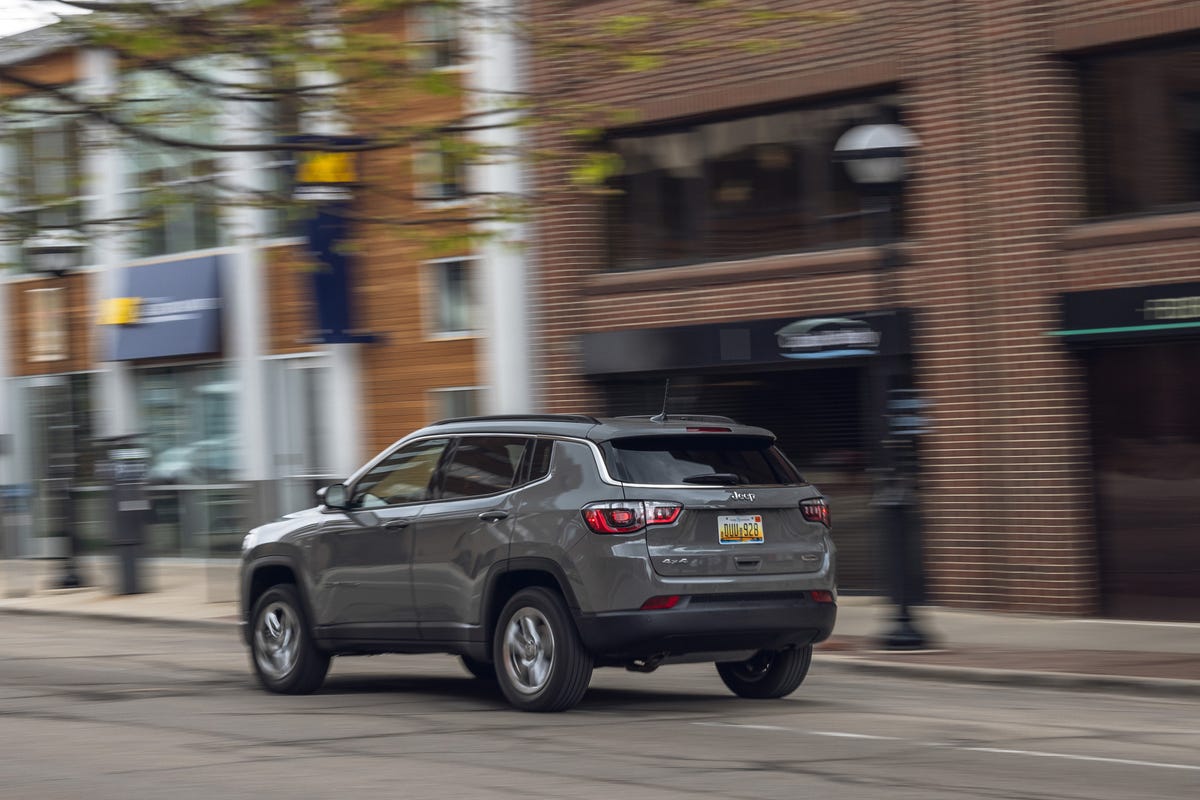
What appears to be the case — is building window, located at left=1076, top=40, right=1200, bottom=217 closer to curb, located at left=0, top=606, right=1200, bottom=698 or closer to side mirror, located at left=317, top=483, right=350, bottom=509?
curb, located at left=0, top=606, right=1200, bottom=698

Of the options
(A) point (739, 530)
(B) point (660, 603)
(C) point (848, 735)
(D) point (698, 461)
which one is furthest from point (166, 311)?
(C) point (848, 735)

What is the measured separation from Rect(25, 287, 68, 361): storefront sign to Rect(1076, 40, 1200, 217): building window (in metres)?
18.1

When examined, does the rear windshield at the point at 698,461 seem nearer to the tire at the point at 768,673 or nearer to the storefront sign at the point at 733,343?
the tire at the point at 768,673

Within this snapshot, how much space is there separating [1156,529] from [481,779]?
30.2ft

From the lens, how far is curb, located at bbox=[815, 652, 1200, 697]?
11.5 m

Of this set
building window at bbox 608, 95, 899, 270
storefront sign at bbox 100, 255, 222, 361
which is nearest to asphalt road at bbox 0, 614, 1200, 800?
building window at bbox 608, 95, 899, 270

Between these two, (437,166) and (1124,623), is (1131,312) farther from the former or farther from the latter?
(437,166)

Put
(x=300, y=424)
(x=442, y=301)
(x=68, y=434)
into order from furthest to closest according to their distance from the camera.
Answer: (x=68, y=434)
(x=300, y=424)
(x=442, y=301)

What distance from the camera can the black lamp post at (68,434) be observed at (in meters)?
18.4

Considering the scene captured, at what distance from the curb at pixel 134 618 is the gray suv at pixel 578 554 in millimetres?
6779

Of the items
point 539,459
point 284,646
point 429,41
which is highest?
point 429,41

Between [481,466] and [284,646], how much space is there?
6.90ft

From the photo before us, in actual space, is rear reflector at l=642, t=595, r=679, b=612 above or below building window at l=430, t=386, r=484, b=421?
below

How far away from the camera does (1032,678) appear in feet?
39.6
